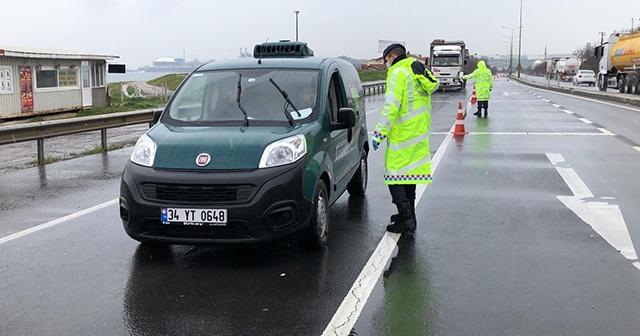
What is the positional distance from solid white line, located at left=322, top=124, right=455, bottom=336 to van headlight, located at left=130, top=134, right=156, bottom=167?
202 centimetres

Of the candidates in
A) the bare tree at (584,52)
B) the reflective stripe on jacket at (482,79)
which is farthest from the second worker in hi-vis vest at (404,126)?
the bare tree at (584,52)

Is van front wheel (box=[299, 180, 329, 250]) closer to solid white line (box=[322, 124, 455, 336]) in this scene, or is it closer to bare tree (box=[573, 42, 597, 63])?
solid white line (box=[322, 124, 455, 336])

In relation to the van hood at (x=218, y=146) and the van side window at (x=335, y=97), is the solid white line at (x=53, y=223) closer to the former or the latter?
the van hood at (x=218, y=146)

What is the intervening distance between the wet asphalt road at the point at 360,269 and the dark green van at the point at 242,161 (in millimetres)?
385

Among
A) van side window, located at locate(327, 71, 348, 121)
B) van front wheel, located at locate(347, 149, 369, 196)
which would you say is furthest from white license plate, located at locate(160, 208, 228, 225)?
van front wheel, located at locate(347, 149, 369, 196)

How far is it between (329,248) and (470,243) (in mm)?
1344

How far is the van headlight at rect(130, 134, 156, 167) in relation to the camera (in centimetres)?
534

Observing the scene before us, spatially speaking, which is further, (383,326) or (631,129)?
(631,129)

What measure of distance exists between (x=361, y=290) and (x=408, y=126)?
6.73 ft

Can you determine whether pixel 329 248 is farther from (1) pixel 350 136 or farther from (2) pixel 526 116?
(2) pixel 526 116

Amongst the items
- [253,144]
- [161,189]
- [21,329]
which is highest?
[253,144]

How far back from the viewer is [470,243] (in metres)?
5.95

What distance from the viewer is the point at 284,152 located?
17.3 ft

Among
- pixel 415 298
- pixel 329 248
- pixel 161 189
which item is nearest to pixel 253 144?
pixel 161 189
